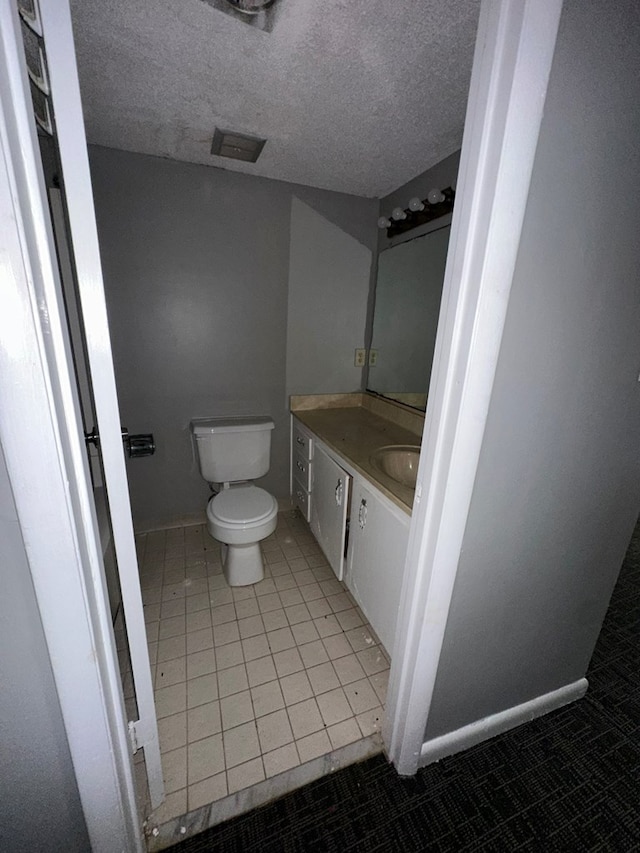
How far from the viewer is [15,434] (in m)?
0.51

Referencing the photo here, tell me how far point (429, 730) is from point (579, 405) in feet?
3.65

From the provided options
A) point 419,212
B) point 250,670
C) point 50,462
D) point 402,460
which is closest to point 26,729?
point 50,462

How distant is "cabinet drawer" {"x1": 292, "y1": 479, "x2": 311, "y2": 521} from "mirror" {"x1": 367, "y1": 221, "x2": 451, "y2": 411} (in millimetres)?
853

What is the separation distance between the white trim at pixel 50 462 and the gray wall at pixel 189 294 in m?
1.56

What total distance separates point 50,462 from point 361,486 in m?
1.13

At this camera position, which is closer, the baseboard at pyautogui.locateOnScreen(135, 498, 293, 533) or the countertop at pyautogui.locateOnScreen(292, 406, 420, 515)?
the countertop at pyautogui.locateOnScreen(292, 406, 420, 515)

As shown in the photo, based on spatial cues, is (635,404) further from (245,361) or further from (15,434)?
(245,361)

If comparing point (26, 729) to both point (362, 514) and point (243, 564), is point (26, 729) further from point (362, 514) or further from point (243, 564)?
point (243, 564)

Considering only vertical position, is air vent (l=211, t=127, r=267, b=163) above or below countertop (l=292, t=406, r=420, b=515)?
above

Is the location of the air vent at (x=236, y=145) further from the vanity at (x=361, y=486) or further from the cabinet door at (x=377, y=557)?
the cabinet door at (x=377, y=557)

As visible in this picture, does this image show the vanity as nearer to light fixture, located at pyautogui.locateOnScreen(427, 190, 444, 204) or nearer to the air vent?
light fixture, located at pyautogui.locateOnScreen(427, 190, 444, 204)

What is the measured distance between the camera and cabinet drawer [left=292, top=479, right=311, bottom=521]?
2.18 metres

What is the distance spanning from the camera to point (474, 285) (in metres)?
0.67

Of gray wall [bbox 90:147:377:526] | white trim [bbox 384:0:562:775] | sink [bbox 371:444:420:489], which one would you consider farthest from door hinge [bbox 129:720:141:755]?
gray wall [bbox 90:147:377:526]
